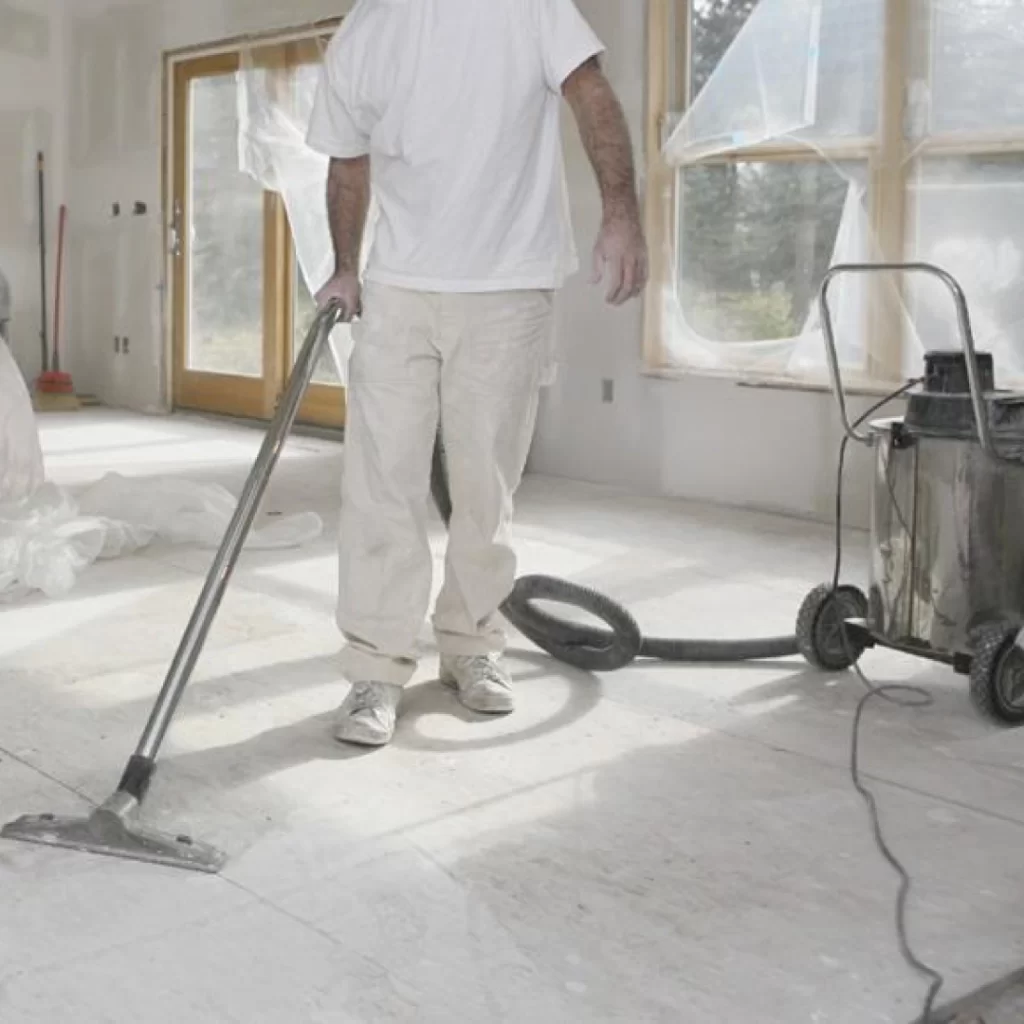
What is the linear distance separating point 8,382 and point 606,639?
2002mm

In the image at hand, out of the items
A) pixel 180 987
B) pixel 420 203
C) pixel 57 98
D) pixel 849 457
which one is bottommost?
pixel 180 987

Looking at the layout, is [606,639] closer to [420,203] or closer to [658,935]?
[420,203]

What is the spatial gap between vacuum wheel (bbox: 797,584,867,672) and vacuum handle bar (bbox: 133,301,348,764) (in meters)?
1.15

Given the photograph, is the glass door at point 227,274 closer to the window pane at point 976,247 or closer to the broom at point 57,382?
the broom at point 57,382

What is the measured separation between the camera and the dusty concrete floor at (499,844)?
1705 millimetres

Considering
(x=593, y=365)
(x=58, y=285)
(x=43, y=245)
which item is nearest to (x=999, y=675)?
(x=593, y=365)

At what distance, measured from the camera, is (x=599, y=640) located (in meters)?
3.11

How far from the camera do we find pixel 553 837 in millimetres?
2162

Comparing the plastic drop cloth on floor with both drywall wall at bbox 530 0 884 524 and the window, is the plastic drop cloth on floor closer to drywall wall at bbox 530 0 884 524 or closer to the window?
drywall wall at bbox 530 0 884 524

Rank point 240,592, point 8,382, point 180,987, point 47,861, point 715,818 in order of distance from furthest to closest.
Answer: point 8,382 < point 240,592 < point 715,818 < point 47,861 < point 180,987

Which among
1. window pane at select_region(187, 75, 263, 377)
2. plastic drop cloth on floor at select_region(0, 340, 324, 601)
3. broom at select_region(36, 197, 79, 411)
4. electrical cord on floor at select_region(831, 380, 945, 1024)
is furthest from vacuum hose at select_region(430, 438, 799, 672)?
broom at select_region(36, 197, 79, 411)

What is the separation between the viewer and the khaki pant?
2.56 meters

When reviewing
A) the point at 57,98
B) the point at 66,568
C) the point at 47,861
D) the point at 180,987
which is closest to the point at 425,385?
the point at 47,861

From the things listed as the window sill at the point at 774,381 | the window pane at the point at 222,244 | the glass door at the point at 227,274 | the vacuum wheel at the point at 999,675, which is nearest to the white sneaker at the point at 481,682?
the vacuum wheel at the point at 999,675
